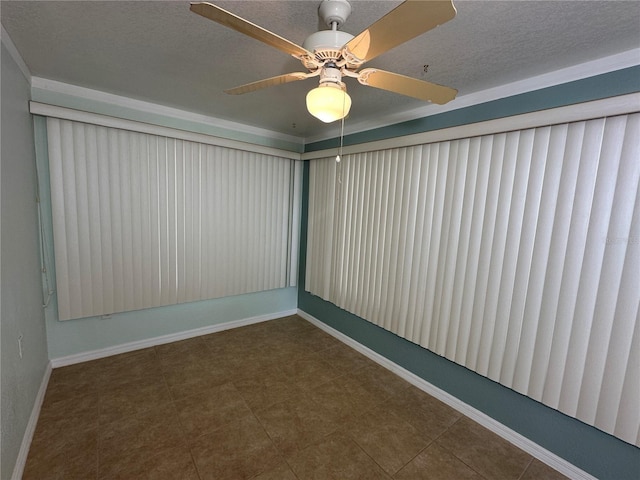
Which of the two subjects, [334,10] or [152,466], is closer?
[334,10]

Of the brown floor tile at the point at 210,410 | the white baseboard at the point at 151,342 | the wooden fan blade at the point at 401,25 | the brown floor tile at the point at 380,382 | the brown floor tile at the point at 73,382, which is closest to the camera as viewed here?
the wooden fan blade at the point at 401,25

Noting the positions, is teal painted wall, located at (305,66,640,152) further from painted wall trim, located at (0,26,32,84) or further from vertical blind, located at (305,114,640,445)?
painted wall trim, located at (0,26,32,84)

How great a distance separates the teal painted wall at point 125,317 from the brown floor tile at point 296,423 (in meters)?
1.55

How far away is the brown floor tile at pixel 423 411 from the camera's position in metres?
2.07

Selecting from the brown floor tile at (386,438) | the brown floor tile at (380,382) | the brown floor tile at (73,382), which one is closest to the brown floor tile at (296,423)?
the brown floor tile at (386,438)

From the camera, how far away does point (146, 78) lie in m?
2.13

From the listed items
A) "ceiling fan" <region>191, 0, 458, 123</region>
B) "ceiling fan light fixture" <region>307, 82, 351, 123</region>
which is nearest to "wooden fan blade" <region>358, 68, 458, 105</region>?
"ceiling fan" <region>191, 0, 458, 123</region>

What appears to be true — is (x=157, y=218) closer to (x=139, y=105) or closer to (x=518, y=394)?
(x=139, y=105)

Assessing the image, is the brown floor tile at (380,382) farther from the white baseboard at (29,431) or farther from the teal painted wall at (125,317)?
the white baseboard at (29,431)

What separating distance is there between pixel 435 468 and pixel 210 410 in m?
1.56

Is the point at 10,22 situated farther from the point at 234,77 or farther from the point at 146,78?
the point at 234,77

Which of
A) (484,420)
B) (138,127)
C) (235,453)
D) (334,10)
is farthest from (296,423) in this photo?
(138,127)

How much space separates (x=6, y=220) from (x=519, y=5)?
2.74 meters

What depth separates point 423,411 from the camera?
7.31 feet
